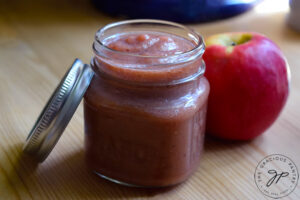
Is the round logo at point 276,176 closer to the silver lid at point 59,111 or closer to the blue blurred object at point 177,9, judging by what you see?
the silver lid at point 59,111

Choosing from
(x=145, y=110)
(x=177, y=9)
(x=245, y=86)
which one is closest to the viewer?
(x=145, y=110)

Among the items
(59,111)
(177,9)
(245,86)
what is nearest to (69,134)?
(59,111)

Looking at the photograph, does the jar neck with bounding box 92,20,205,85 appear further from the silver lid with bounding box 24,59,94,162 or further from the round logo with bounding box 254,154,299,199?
the round logo with bounding box 254,154,299,199

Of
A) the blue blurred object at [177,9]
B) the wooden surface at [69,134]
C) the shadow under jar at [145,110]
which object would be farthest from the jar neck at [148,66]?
the blue blurred object at [177,9]

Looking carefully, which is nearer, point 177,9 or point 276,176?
point 276,176

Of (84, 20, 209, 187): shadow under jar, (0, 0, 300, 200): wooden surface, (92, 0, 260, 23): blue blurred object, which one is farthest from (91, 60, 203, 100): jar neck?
(92, 0, 260, 23): blue blurred object

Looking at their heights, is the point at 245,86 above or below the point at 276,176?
above

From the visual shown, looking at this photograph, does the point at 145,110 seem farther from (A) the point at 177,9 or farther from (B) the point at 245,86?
(A) the point at 177,9

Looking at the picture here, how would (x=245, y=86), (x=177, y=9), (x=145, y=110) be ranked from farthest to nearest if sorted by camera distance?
(x=177, y=9) < (x=245, y=86) < (x=145, y=110)
